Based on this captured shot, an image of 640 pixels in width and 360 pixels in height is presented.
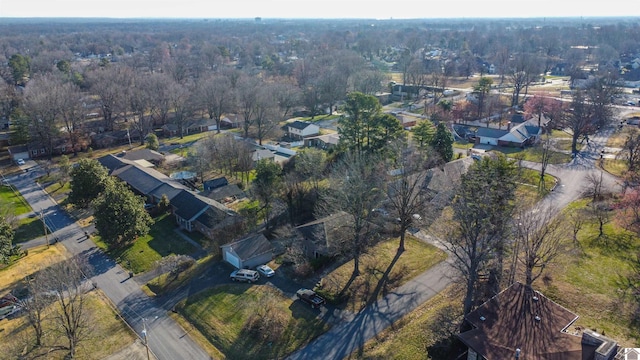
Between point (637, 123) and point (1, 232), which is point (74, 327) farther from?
point (637, 123)

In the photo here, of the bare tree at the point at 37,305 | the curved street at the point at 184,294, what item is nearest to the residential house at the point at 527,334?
the curved street at the point at 184,294

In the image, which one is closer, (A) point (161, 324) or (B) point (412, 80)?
(A) point (161, 324)

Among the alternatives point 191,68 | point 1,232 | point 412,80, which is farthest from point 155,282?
point 191,68

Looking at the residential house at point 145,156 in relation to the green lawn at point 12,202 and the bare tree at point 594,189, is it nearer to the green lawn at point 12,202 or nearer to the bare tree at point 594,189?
the green lawn at point 12,202

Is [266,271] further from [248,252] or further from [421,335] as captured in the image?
[421,335]

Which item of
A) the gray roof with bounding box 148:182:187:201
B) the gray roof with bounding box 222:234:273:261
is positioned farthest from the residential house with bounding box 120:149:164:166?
the gray roof with bounding box 222:234:273:261

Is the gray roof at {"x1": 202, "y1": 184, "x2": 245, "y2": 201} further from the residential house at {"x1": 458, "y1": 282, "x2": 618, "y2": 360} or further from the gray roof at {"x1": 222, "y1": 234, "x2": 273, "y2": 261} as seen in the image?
the residential house at {"x1": 458, "y1": 282, "x2": 618, "y2": 360}

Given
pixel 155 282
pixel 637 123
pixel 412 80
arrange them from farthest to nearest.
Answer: pixel 412 80, pixel 637 123, pixel 155 282
